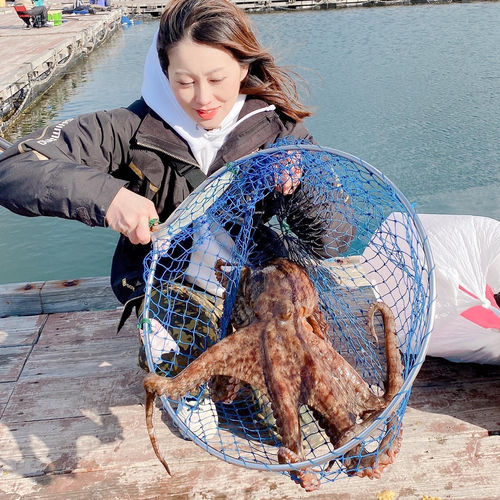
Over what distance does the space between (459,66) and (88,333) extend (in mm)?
11308

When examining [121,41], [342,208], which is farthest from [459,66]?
[121,41]

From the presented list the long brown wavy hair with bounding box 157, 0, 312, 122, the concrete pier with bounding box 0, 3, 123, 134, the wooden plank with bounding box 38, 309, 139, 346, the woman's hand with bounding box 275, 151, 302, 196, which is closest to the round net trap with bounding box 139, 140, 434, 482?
the woman's hand with bounding box 275, 151, 302, 196

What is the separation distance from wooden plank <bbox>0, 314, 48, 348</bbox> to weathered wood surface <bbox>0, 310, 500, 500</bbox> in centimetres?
17

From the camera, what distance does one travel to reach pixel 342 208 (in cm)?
239

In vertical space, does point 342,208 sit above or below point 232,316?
above

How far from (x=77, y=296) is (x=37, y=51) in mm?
14520

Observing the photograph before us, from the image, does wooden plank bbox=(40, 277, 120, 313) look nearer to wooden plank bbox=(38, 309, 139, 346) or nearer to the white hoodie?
wooden plank bbox=(38, 309, 139, 346)

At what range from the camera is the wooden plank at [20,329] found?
3010 mm

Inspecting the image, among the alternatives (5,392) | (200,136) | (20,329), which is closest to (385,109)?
(200,136)

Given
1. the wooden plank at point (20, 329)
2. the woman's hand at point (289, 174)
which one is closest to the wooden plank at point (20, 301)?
the wooden plank at point (20, 329)

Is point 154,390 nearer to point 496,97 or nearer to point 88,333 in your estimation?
point 88,333

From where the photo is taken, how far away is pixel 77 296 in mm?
3453

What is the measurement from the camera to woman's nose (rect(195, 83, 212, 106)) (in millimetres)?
2191

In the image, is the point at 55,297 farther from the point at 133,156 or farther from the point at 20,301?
the point at 133,156
